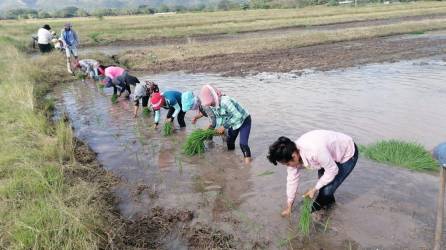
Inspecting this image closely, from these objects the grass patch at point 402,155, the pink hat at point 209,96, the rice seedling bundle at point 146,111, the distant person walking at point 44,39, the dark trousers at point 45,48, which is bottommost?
the grass patch at point 402,155

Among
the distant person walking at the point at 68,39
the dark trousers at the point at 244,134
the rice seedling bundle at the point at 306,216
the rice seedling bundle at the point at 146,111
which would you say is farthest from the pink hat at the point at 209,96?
the distant person walking at the point at 68,39

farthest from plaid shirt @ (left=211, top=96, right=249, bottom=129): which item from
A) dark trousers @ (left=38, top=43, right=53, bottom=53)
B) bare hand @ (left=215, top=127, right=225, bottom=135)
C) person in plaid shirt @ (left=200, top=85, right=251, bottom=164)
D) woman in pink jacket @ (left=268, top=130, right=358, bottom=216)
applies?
dark trousers @ (left=38, top=43, right=53, bottom=53)

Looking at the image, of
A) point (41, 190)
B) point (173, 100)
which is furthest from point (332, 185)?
point (173, 100)

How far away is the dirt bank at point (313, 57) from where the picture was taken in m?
15.0


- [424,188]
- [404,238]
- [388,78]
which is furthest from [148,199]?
[388,78]

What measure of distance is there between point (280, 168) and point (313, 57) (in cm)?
1146

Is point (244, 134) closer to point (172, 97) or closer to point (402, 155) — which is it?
point (172, 97)

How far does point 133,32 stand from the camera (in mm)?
29953

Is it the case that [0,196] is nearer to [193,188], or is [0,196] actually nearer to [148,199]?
[148,199]

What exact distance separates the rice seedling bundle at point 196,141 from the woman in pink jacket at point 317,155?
257cm

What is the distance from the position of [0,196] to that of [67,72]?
11.2 m

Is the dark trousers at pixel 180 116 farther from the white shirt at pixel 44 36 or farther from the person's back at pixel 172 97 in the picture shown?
the white shirt at pixel 44 36

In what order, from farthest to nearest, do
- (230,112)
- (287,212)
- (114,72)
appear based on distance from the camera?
(114,72)
(230,112)
(287,212)

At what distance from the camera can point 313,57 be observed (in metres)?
16.7
